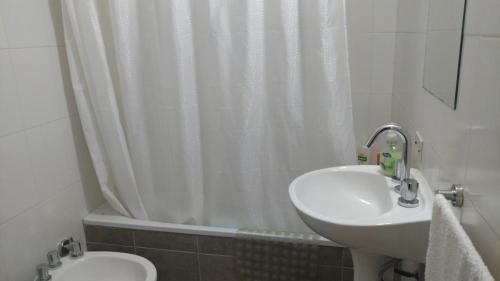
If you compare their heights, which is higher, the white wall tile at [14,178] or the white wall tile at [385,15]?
the white wall tile at [385,15]

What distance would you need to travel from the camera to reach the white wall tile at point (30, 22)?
1.54 metres

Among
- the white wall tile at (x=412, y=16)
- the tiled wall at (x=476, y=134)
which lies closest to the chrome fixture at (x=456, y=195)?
the tiled wall at (x=476, y=134)

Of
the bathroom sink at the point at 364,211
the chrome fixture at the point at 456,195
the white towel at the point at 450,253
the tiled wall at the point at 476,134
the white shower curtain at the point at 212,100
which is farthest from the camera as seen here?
the white shower curtain at the point at 212,100

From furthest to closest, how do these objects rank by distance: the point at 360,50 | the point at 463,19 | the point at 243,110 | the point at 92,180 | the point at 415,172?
1. the point at 92,180
2. the point at 360,50
3. the point at 243,110
4. the point at 415,172
5. the point at 463,19

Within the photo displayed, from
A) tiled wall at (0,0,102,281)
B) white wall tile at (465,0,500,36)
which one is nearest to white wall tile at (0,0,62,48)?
tiled wall at (0,0,102,281)

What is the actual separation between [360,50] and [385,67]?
149 millimetres

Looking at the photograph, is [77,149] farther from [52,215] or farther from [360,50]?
[360,50]

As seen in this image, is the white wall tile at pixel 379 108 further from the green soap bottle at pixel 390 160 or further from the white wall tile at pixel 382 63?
the green soap bottle at pixel 390 160

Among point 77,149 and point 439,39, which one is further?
point 77,149

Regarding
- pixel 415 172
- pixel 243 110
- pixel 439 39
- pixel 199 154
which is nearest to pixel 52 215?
pixel 199 154

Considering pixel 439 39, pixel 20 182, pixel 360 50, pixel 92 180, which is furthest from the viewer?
pixel 92 180

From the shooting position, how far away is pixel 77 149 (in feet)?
6.48

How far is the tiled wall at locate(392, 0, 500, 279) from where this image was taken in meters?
0.74

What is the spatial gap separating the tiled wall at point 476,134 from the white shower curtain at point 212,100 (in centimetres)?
58
